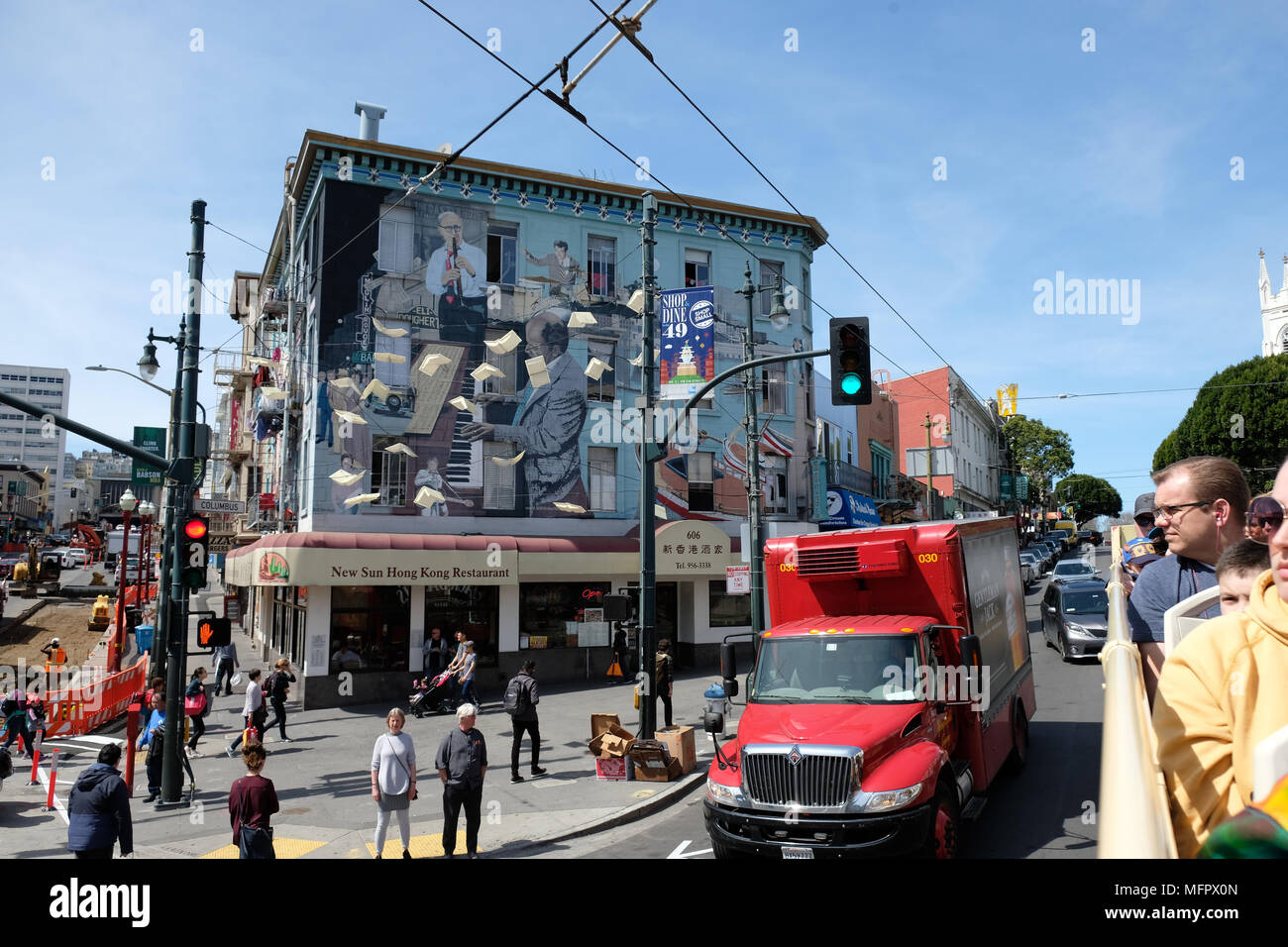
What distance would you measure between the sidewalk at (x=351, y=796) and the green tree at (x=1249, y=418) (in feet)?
144

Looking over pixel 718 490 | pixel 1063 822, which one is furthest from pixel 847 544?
pixel 718 490

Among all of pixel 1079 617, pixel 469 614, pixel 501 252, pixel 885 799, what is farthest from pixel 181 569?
pixel 1079 617

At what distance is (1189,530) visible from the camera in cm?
427

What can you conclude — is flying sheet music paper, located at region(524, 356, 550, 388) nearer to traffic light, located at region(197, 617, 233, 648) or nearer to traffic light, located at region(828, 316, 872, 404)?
traffic light, located at region(197, 617, 233, 648)

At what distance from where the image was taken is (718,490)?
93.2 ft

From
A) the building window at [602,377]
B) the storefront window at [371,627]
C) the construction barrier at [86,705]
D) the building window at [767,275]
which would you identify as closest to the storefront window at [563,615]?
the storefront window at [371,627]

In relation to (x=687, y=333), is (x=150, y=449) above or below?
below

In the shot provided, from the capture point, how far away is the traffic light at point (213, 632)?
1281 centimetres

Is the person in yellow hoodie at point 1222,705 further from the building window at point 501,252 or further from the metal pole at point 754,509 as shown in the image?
the building window at point 501,252

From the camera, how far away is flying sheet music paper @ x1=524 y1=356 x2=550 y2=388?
25500 millimetres

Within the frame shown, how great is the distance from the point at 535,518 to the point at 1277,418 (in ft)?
148

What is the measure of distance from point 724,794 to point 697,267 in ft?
77.4

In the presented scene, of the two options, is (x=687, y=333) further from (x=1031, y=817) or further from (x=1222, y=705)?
(x=1222, y=705)
